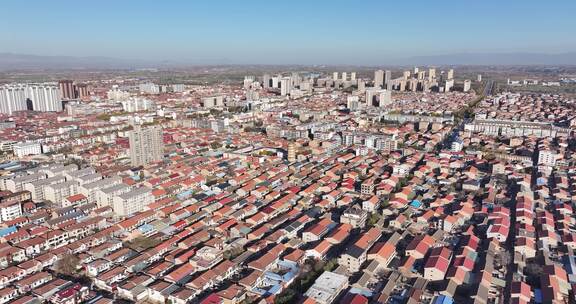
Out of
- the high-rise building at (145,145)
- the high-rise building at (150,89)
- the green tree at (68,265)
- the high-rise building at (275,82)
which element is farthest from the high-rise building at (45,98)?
the green tree at (68,265)

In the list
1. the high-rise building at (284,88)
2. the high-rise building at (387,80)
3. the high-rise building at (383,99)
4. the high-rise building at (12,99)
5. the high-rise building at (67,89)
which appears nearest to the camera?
the high-rise building at (12,99)

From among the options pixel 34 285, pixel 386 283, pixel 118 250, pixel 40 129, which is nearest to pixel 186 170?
pixel 118 250

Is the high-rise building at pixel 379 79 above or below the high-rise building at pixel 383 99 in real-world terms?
above

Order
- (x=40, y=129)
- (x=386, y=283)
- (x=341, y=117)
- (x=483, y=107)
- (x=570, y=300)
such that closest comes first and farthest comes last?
(x=570, y=300)
(x=386, y=283)
(x=40, y=129)
(x=341, y=117)
(x=483, y=107)

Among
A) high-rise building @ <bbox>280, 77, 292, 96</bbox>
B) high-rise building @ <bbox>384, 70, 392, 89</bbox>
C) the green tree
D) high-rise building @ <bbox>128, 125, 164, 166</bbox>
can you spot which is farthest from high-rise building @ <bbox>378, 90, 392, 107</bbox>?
the green tree

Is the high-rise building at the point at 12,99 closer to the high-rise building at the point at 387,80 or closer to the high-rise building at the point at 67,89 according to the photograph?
the high-rise building at the point at 67,89

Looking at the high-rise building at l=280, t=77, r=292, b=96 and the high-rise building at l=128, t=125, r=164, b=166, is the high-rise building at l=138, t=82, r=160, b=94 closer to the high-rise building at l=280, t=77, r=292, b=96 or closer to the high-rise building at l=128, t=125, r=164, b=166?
the high-rise building at l=280, t=77, r=292, b=96

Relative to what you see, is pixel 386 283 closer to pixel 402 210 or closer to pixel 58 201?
pixel 402 210
